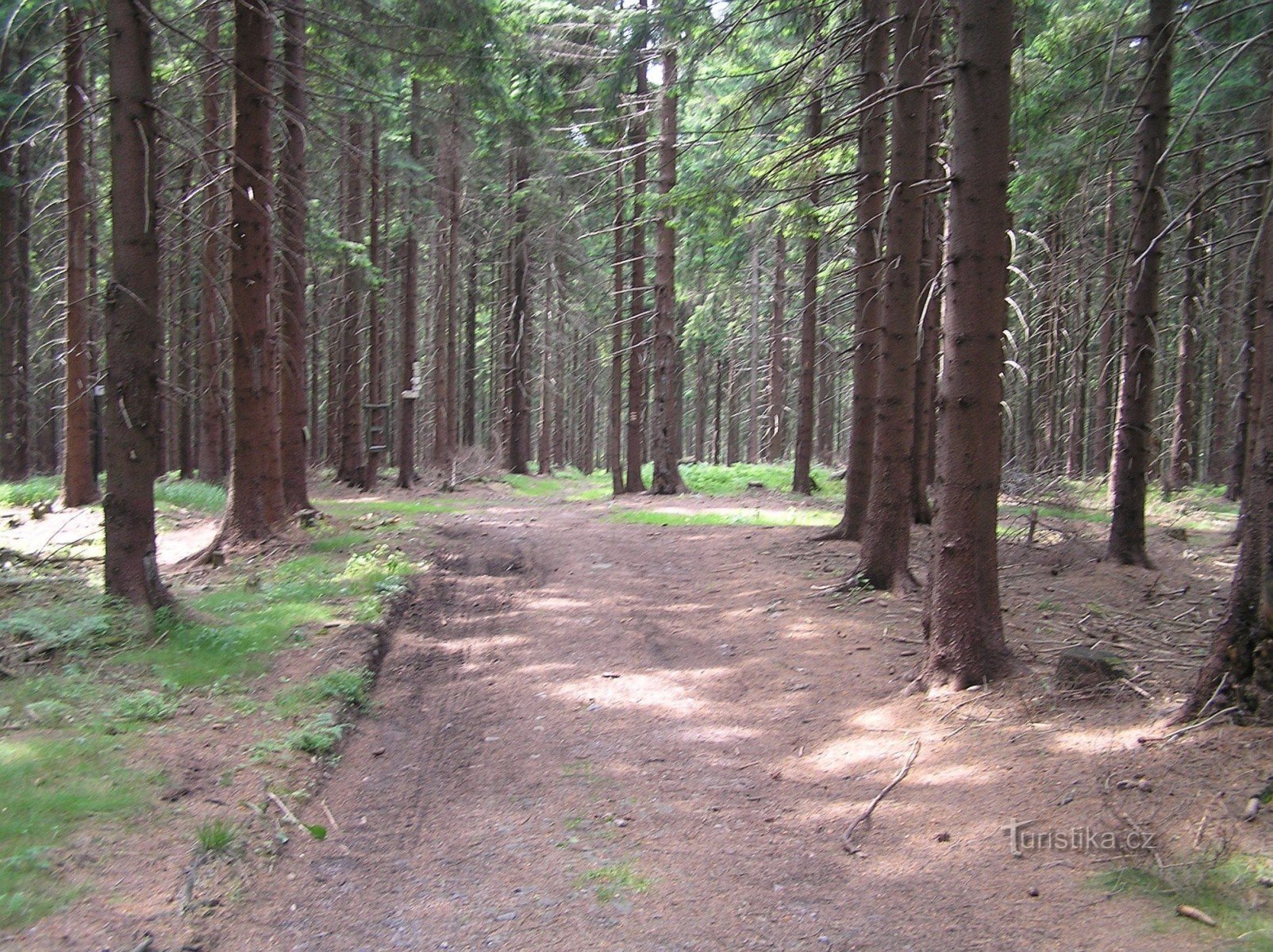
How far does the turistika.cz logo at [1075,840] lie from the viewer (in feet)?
14.5

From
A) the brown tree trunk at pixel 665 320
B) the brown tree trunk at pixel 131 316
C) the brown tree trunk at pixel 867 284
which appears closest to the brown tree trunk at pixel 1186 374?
the brown tree trunk at pixel 867 284

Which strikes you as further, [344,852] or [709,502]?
[709,502]

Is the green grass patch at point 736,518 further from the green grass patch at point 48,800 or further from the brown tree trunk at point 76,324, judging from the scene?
the green grass patch at point 48,800

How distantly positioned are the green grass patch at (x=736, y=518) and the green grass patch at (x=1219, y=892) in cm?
1058

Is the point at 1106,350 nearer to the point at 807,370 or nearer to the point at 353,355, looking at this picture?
the point at 807,370

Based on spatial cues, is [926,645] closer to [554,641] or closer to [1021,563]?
[554,641]

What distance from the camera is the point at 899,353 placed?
999 cm

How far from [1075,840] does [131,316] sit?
8.00 m

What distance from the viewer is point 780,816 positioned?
5469mm

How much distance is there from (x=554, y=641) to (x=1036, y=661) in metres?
4.64

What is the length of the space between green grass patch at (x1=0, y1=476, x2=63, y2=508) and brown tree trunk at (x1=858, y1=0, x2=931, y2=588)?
14.0 meters

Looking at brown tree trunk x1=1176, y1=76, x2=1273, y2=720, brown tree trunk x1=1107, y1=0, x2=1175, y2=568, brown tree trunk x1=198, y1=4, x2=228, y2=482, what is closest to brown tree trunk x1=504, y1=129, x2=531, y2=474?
brown tree trunk x1=198, y1=4, x2=228, y2=482

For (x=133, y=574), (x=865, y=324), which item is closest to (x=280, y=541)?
(x=133, y=574)

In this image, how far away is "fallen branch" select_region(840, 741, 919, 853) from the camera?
508cm
